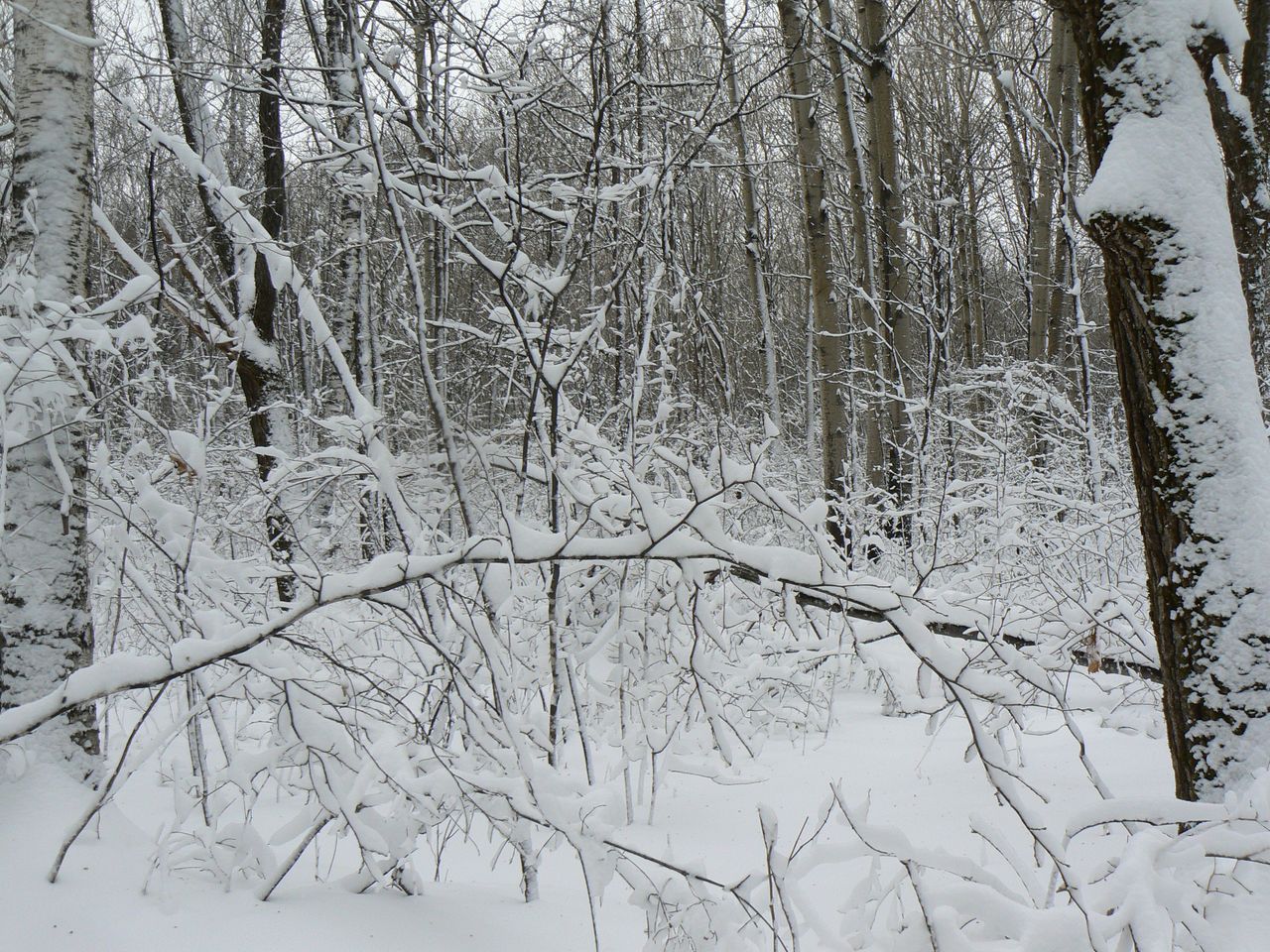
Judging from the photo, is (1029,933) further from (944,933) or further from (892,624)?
(892,624)

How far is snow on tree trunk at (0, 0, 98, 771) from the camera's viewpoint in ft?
7.31

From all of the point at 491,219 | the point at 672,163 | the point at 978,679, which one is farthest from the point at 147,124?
the point at 978,679

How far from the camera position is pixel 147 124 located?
99.1 inches

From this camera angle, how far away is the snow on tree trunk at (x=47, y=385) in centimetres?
223

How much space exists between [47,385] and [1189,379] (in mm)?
2956

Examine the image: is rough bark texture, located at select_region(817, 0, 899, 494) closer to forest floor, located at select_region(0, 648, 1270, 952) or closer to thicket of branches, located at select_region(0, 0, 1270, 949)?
thicket of branches, located at select_region(0, 0, 1270, 949)

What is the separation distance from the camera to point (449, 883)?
7.98ft

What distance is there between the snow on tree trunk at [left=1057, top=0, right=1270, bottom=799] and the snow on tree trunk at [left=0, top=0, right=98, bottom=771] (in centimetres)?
274

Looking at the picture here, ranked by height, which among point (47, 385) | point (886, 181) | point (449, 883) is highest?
point (886, 181)

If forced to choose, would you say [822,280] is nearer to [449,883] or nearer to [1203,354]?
[1203,354]

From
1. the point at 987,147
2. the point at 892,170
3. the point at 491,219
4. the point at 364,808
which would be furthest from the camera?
the point at 987,147

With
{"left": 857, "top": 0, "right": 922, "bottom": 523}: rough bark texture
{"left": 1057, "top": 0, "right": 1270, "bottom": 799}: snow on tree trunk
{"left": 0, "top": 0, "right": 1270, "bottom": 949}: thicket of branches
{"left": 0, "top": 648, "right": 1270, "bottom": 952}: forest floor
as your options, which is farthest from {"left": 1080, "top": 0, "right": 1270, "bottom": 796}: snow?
{"left": 857, "top": 0, "right": 922, "bottom": 523}: rough bark texture

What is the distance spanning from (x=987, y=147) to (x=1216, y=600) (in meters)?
14.7

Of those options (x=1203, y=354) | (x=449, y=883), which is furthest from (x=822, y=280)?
(x=449, y=883)
